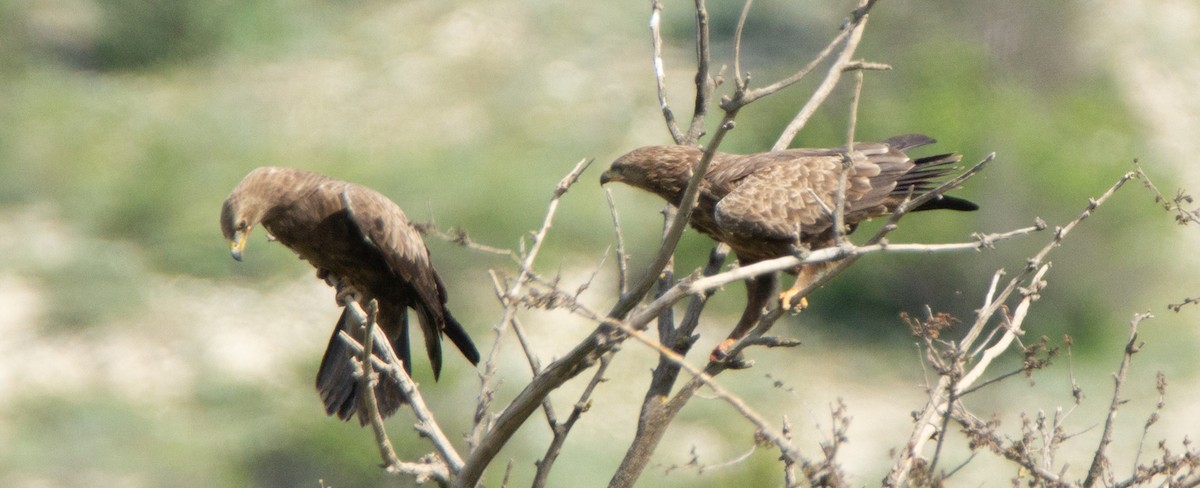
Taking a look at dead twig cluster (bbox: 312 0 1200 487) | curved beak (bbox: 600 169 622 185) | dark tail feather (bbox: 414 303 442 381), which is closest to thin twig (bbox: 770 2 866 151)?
dead twig cluster (bbox: 312 0 1200 487)

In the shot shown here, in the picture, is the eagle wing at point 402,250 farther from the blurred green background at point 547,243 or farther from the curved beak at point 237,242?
the blurred green background at point 547,243

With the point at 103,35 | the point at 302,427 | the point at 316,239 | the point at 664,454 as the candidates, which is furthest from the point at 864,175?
the point at 103,35

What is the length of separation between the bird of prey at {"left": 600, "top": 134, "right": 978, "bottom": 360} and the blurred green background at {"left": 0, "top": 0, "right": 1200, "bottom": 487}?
2.83 metres

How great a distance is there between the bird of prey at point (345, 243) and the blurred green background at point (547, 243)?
2.31 metres

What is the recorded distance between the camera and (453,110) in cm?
1172

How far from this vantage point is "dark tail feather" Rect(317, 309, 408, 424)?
4.74 m

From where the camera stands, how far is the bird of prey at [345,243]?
471 centimetres

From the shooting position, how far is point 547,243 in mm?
9586

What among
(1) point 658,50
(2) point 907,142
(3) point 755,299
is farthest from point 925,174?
(1) point 658,50

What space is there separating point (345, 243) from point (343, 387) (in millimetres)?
525

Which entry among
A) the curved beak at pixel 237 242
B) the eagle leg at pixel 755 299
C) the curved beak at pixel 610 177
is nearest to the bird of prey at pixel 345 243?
the curved beak at pixel 237 242

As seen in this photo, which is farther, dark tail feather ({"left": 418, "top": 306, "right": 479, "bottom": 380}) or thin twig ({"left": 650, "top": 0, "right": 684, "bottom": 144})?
dark tail feather ({"left": 418, "top": 306, "right": 479, "bottom": 380})

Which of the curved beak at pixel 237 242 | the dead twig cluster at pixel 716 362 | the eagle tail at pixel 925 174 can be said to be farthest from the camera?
the curved beak at pixel 237 242

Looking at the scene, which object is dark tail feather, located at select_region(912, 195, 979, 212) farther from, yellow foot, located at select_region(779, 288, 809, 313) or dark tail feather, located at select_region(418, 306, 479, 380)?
dark tail feather, located at select_region(418, 306, 479, 380)
